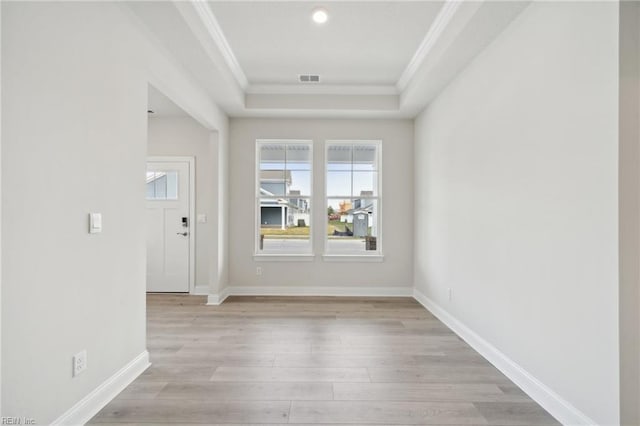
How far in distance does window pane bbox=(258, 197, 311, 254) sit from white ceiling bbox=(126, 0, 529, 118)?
1.42 metres

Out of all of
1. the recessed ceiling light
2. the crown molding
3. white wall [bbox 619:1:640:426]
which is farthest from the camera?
the crown molding

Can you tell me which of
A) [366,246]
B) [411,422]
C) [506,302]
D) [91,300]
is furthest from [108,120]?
[366,246]

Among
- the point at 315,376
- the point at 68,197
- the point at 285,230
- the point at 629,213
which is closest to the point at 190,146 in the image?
the point at 285,230

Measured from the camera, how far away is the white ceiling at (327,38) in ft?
8.82

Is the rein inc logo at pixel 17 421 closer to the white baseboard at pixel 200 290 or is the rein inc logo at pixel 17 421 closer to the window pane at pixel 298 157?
the white baseboard at pixel 200 290

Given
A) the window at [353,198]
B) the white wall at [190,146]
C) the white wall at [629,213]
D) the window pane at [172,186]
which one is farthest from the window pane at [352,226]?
the white wall at [629,213]

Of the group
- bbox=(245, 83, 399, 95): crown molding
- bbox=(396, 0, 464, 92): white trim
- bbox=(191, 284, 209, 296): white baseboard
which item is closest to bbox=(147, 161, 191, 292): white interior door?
bbox=(191, 284, 209, 296): white baseboard

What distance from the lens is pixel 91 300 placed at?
194 centimetres

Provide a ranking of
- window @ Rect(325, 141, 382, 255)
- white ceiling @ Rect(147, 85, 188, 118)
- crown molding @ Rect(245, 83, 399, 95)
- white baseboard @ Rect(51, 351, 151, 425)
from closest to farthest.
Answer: white baseboard @ Rect(51, 351, 151, 425) < white ceiling @ Rect(147, 85, 188, 118) < crown molding @ Rect(245, 83, 399, 95) < window @ Rect(325, 141, 382, 255)

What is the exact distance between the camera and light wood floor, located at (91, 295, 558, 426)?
1960mm

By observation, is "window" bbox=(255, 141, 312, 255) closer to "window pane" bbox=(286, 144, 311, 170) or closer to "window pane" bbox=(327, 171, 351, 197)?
"window pane" bbox=(286, 144, 311, 170)

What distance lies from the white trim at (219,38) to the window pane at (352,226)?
208cm

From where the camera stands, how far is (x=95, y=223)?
1930 millimetres

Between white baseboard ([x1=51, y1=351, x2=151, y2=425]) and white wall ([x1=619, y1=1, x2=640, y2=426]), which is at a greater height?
white wall ([x1=619, y1=1, x2=640, y2=426])
